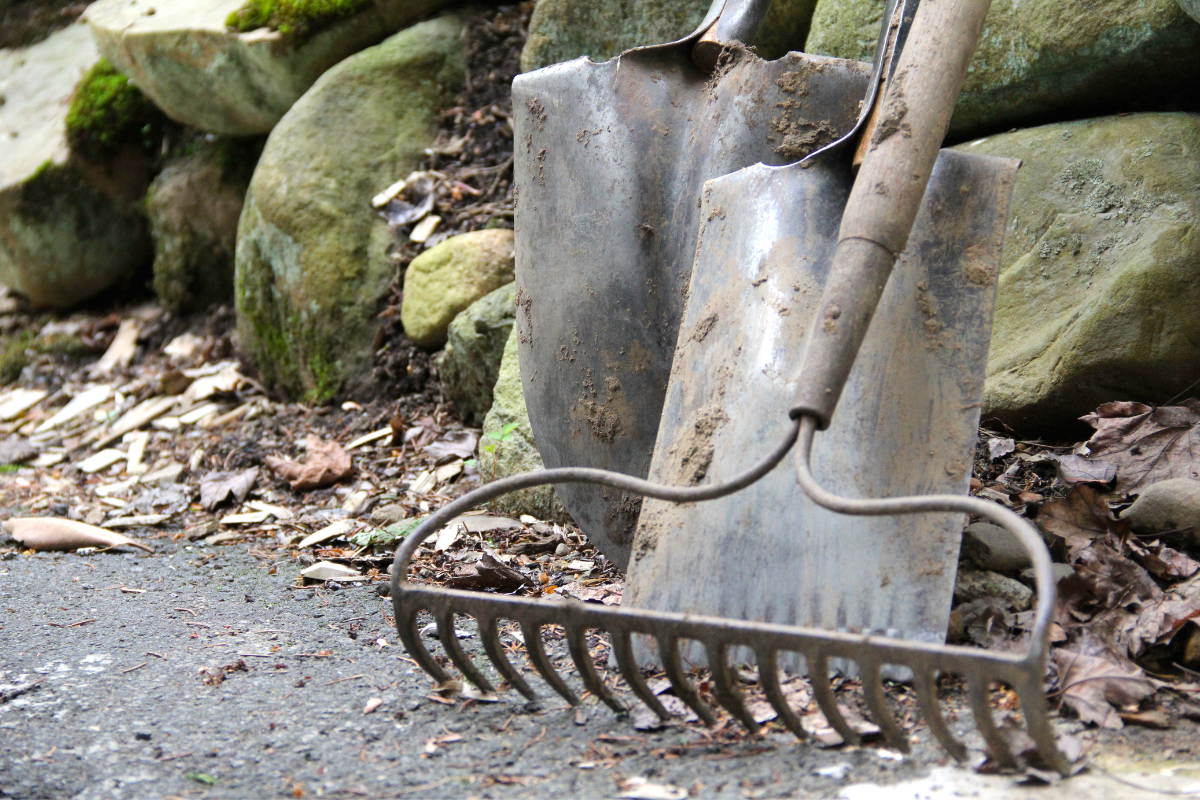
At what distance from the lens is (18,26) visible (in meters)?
6.11

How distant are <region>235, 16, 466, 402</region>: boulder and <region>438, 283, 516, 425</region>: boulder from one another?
541mm

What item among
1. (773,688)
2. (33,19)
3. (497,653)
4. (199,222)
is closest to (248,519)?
(497,653)

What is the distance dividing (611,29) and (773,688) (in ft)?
8.79

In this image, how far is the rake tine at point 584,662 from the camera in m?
1.38

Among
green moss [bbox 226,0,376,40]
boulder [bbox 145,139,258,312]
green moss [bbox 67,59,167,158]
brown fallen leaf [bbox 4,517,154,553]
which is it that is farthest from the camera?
green moss [bbox 67,59,167,158]

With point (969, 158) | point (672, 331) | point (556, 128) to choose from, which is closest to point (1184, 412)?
point (969, 158)

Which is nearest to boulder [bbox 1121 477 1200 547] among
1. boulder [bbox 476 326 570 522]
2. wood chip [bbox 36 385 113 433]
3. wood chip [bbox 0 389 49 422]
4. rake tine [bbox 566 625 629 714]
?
rake tine [bbox 566 625 629 714]

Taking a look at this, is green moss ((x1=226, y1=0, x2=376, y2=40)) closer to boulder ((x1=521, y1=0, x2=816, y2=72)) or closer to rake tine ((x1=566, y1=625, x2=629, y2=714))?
boulder ((x1=521, y1=0, x2=816, y2=72))

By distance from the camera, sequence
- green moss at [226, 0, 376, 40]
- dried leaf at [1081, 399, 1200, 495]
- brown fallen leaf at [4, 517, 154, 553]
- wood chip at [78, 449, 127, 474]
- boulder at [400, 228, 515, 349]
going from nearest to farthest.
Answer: dried leaf at [1081, 399, 1200, 495] → brown fallen leaf at [4, 517, 154, 553] → boulder at [400, 228, 515, 349] → wood chip at [78, 449, 127, 474] → green moss at [226, 0, 376, 40]

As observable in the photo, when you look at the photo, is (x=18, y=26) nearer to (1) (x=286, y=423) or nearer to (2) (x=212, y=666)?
(1) (x=286, y=423)

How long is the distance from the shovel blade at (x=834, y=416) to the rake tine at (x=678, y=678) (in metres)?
0.17

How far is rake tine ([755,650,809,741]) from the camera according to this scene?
4.14 feet

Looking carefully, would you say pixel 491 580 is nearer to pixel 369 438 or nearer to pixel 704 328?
pixel 704 328

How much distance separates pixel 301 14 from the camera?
3.93m
